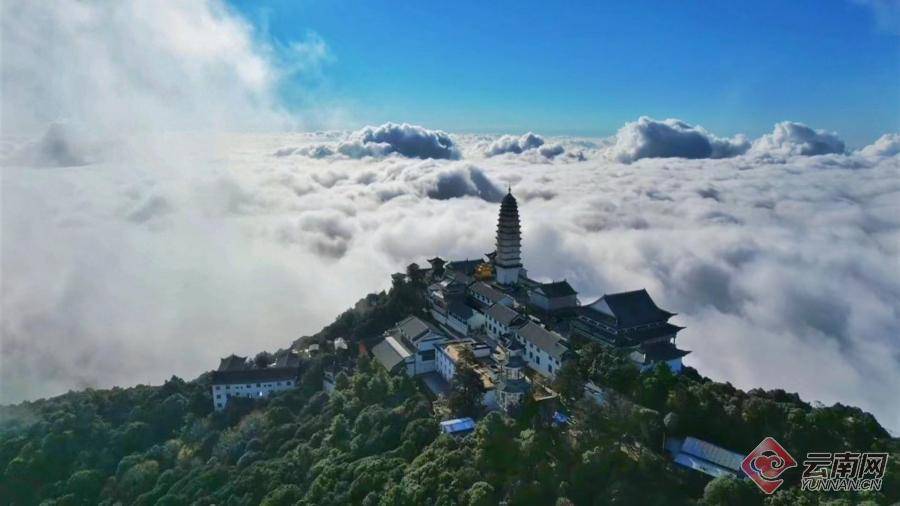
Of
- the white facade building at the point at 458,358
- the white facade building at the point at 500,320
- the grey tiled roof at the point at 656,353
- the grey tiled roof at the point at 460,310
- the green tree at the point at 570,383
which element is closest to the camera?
the green tree at the point at 570,383

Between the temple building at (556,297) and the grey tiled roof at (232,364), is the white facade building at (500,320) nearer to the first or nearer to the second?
the temple building at (556,297)

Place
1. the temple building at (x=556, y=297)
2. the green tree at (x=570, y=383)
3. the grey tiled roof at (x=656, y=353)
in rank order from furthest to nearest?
the temple building at (x=556, y=297) → the grey tiled roof at (x=656, y=353) → the green tree at (x=570, y=383)

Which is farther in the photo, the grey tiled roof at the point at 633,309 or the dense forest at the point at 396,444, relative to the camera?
the grey tiled roof at the point at 633,309

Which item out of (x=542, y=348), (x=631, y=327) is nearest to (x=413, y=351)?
(x=542, y=348)

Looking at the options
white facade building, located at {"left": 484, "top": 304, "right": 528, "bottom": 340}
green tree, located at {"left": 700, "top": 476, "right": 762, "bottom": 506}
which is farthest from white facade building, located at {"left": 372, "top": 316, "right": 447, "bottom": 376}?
green tree, located at {"left": 700, "top": 476, "right": 762, "bottom": 506}

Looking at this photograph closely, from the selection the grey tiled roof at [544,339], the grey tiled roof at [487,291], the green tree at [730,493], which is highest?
the grey tiled roof at [487,291]

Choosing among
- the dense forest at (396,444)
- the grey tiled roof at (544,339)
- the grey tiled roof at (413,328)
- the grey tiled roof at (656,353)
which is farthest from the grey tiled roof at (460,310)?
the grey tiled roof at (656,353)

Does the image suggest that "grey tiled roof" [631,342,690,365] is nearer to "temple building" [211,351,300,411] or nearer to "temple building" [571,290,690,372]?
"temple building" [571,290,690,372]

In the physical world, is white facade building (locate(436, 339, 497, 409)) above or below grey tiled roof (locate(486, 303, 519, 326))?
below
